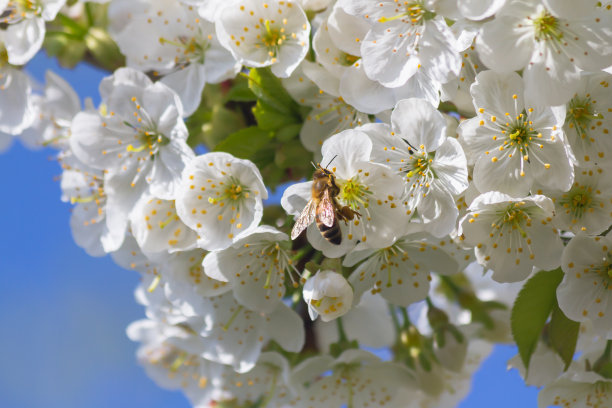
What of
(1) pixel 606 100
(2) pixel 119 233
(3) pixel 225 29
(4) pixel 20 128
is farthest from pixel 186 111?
(1) pixel 606 100

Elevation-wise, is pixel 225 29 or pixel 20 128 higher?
pixel 225 29

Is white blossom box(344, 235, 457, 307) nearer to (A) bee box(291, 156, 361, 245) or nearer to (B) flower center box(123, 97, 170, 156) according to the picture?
(A) bee box(291, 156, 361, 245)

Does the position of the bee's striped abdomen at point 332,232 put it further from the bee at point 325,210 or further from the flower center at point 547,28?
the flower center at point 547,28

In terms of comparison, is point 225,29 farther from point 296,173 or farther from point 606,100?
point 606,100

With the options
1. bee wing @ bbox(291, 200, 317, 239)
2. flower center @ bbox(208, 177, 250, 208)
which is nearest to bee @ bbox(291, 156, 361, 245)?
bee wing @ bbox(291, 200, 317, 239)

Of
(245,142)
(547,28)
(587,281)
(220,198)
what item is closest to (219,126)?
(245,142)

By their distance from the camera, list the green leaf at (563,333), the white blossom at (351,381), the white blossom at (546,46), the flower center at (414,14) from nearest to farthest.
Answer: the white blossom at (546,46)
the flower center at (414,14)
the green leaf at (563,333)
the white blossom at (351,381)

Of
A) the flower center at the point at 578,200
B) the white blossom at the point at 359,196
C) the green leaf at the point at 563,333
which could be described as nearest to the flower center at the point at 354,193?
the white blossom at the point at 359,196
